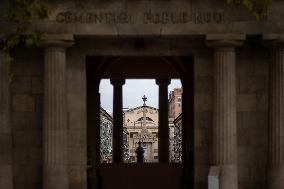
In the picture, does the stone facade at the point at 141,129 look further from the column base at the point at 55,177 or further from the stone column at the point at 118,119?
the column base at the point at 55,177


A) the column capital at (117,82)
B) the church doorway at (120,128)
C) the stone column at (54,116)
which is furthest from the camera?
the column capital at (117,82)

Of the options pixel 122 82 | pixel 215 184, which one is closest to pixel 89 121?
pixel 215 184

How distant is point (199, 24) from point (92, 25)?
127 inches

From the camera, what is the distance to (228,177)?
23750 millimetres

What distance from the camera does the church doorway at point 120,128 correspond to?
3053 centimetres

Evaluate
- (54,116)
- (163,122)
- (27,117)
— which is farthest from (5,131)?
(163,122)

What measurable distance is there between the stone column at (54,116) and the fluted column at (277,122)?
246 inches

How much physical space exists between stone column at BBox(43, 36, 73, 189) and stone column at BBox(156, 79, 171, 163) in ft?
67.4

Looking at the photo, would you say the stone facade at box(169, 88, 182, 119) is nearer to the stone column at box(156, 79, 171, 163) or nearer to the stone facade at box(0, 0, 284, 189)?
the stone column at box(156, 79, 171, 163)

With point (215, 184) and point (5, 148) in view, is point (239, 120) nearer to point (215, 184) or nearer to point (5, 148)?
point (215, 184)

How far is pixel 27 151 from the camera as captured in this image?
80.6 feet

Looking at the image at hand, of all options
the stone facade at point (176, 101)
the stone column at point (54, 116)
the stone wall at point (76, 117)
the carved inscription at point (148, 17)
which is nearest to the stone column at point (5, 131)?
the stone column at point (54, 116)

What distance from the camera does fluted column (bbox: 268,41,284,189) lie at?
23953 millimetres

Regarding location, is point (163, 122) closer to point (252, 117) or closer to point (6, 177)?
point (252, 117)
